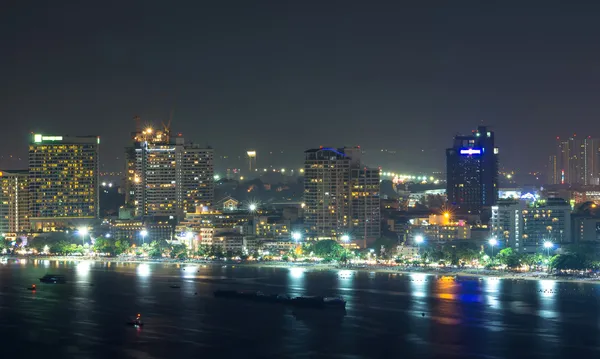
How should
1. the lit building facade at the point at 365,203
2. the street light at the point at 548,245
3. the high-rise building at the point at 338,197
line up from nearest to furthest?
the street light at the point at 548,245
the high-rise building at the point at 338,197
the lit building facade at the point at 365,203

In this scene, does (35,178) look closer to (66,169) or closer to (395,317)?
(66,169)

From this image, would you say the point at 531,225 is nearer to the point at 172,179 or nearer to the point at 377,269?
the point at 377,269

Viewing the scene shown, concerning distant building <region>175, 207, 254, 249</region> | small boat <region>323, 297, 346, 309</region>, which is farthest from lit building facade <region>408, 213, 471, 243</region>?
small boat <region>323, 297, 346, 309</region>

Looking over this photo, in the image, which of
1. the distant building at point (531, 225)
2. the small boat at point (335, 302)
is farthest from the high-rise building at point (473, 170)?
the small boat at point (335, 302)

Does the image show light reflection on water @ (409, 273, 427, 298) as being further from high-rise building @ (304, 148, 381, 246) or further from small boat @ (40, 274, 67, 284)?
small boat @ (40, 274, 67, 284)

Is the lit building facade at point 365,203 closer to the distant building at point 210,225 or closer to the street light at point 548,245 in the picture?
the distant building at point 210,225

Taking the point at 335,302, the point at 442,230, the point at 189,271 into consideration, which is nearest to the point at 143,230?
the point at 189,271
